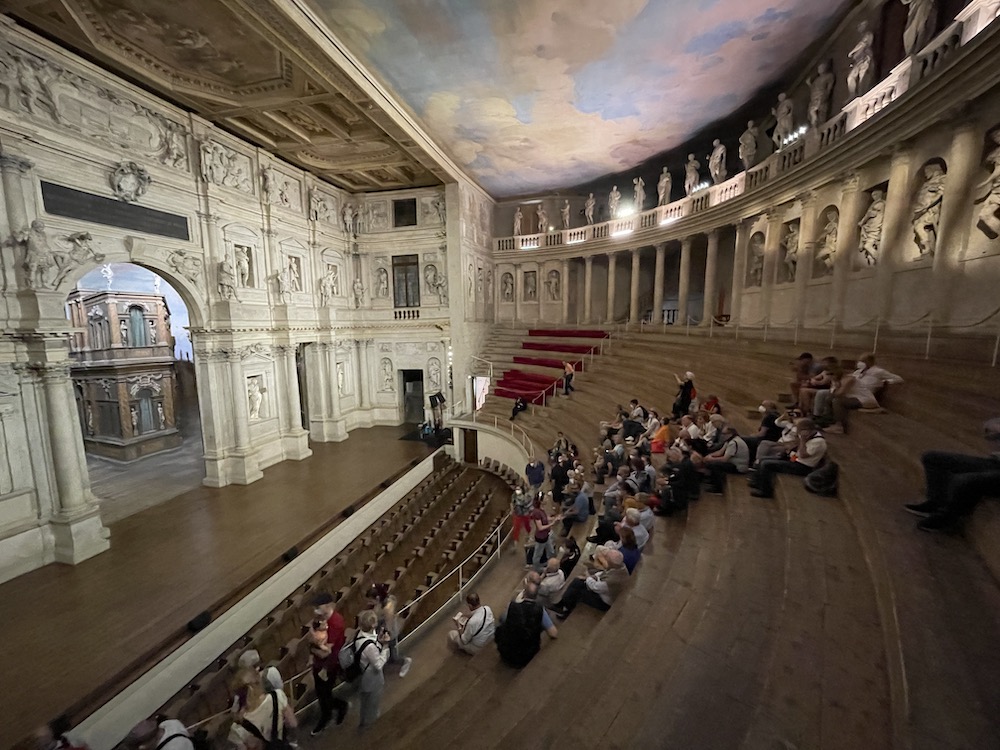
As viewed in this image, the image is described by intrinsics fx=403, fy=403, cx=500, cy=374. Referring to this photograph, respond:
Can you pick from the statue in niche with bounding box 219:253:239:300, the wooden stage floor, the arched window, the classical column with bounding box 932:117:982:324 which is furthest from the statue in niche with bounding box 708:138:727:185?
the arched window

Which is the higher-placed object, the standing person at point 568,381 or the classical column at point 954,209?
the classical column at point 954,209

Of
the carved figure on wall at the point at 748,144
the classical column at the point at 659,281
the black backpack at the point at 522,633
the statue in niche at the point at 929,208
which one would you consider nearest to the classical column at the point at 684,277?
the classical column at the point at 659,281

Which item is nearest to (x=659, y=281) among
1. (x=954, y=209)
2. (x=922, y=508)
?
(x=954, y=209)

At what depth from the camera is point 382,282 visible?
1803 centimetres

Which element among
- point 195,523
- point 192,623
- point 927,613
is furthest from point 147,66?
point 927,613

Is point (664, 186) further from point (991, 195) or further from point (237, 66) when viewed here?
point (237, 66)

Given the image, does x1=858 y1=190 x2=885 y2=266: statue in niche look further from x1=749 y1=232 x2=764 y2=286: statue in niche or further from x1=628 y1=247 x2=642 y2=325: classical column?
x1=628 y1=247 x2=642 y2=325: classical column

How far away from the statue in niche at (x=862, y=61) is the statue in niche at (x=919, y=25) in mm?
987

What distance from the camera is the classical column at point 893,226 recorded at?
287 inches

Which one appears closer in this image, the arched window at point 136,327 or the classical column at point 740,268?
the classical column at point 740,268

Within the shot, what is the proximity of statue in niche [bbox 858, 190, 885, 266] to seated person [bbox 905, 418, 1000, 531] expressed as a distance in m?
6.23

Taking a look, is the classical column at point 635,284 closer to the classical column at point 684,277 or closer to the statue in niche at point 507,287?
the classical column at point 684,277

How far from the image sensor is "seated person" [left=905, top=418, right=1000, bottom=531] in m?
3.20

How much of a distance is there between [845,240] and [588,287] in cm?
1136
